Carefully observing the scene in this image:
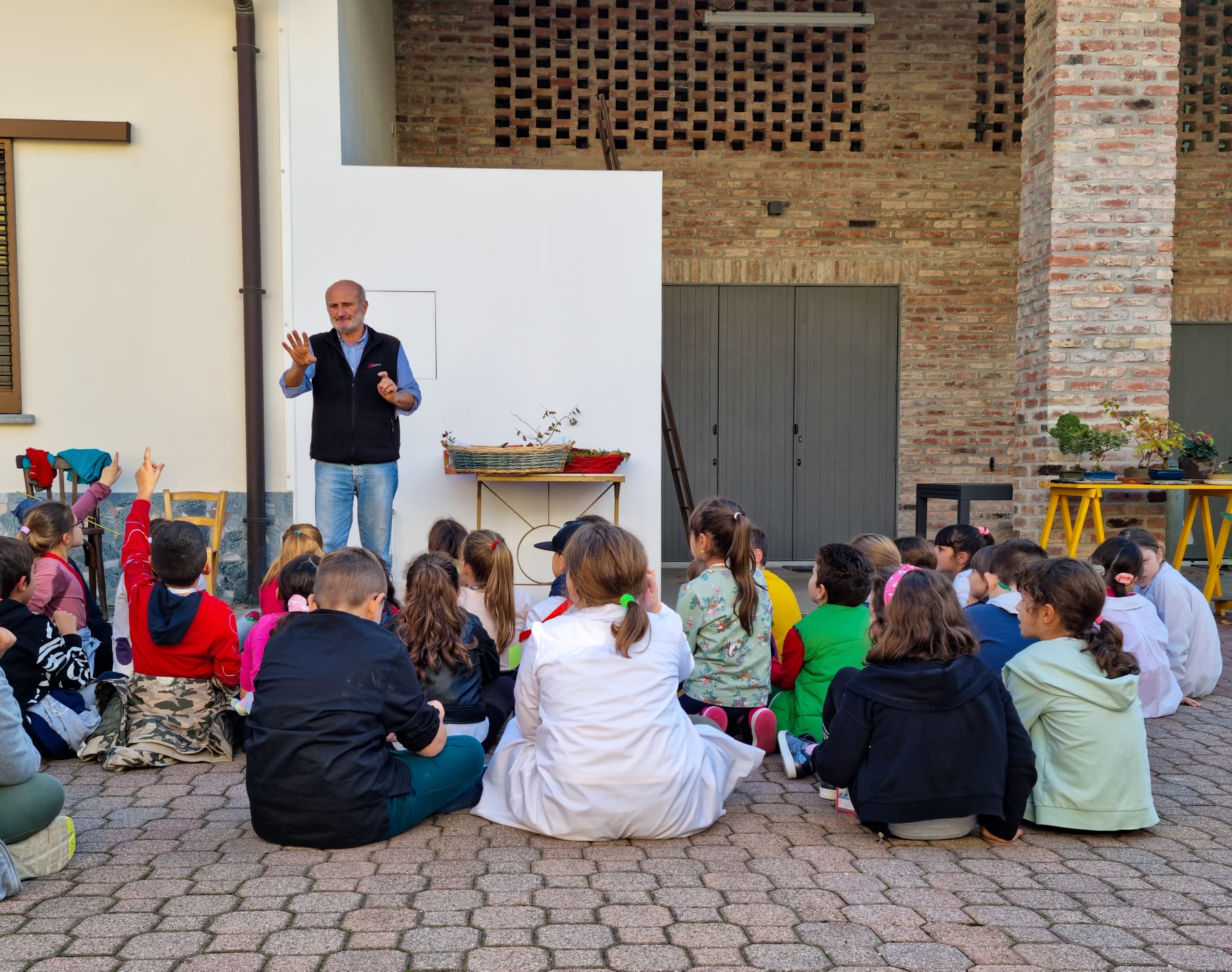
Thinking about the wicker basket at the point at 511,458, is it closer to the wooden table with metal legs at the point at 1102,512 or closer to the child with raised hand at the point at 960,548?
the child with raised hand at the point at 960,548

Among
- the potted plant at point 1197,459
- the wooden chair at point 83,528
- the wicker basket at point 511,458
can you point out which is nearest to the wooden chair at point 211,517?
the wooden chair at point 83,528

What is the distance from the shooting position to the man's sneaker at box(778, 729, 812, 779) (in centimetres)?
391

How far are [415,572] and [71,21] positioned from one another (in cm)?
517

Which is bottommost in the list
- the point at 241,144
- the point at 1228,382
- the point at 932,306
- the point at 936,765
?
the point at 936,765

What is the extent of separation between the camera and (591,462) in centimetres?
660

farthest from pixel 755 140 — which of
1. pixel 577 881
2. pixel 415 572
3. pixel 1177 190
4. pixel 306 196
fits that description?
pixel 577 881

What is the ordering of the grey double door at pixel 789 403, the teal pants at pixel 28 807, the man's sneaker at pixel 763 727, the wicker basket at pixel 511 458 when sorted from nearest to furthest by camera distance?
the teal pants at pixel 28 807, the man's sneaker at pixel 763 727, the wicker basket at pixel 511 458, the grey double door at pixel 789 403

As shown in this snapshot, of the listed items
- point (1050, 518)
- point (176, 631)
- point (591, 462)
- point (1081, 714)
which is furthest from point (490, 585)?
point (1050, 518)

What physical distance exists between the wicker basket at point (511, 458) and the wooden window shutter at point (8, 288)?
2.80 m

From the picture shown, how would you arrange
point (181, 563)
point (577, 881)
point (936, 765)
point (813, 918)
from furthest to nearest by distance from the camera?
point (181, 563) < point (936, 765) < point (577, 881) < point (813, 918)

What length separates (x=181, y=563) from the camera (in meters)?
3.81

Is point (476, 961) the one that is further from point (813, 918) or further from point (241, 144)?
point (241, 144)

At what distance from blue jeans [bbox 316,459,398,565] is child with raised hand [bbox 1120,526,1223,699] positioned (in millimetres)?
3653

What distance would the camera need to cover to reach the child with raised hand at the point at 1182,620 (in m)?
4.95
